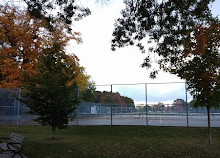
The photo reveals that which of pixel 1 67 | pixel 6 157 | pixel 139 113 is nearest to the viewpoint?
pixel 6 157

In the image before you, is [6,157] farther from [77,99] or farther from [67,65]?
[67,65]

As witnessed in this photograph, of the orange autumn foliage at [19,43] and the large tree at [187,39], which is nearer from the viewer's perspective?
the large tree at [187,39]

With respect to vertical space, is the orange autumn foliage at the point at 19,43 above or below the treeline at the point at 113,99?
above

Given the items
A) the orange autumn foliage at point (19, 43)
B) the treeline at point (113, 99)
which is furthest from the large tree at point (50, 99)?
the orange autumn foliage at point (19, 43)

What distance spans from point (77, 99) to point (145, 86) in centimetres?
664

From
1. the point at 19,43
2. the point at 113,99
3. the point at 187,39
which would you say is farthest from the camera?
the point at 19,43

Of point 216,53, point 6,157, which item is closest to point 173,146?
point 216,53

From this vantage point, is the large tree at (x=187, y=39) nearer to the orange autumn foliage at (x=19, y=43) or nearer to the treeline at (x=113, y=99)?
the treeline at (x=113, y=99)

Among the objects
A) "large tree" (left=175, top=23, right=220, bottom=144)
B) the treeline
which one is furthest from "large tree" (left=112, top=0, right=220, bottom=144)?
the treeline

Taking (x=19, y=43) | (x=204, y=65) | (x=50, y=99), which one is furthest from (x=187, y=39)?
(x=19, y=43)

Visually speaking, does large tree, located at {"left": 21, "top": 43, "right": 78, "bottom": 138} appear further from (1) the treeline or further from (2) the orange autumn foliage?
(2) the orange autumn foliage

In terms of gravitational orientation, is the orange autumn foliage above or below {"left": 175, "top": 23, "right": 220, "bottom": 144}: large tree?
above

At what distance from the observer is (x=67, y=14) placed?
29.1 ft

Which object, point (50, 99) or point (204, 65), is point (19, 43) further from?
point (204, 65)
